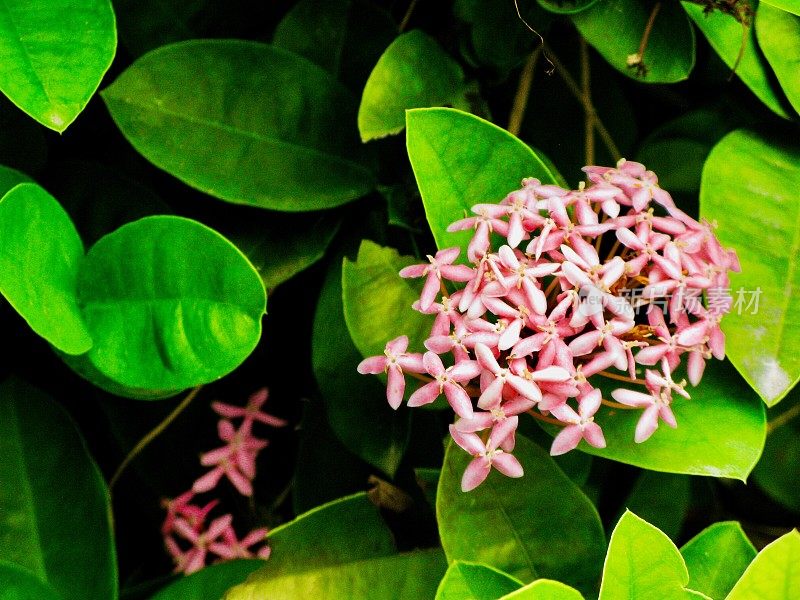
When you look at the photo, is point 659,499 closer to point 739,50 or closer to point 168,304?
point 739,50

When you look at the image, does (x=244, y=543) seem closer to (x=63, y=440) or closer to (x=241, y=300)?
(x=63, y=440)

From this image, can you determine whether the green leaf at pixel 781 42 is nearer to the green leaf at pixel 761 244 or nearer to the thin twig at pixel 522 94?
the green leaf at pixel 761 244

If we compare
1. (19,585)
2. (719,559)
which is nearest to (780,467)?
(719,559)

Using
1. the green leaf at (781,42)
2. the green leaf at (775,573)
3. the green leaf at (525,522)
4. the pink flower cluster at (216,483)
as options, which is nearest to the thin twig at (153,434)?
the pink flower cluster at (216,483)

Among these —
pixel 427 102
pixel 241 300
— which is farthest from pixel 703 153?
pixel 241 300

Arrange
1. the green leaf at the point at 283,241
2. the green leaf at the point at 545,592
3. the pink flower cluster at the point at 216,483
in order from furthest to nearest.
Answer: the pink flower cluster at the point at 216,483
the green leaf at the point at 283,241
the green leaf at the point at 545,592
